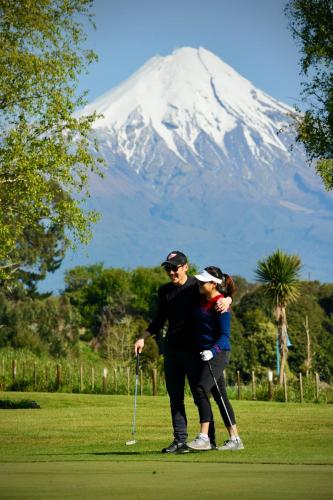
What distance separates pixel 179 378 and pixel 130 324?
277 feet

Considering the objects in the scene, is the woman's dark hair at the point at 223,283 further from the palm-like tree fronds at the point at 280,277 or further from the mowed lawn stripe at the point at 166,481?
the palm-like tree fronds at the point at 280,277

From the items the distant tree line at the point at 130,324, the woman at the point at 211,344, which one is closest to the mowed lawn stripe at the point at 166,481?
the woman at the point at 211,344

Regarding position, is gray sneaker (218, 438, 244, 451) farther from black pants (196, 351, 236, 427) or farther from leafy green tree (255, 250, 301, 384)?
leafy green tree (255, 250, 301, 384)

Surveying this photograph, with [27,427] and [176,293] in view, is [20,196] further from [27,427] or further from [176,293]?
[176,293]

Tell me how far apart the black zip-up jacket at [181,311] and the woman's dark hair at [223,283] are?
0.41 meters

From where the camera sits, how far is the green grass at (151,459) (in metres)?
8.80

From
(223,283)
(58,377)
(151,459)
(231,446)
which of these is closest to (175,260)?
(223,283)

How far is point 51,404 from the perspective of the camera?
3088 cm

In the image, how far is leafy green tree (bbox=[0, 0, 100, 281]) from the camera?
1171 inches

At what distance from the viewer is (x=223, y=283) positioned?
44.6 ft

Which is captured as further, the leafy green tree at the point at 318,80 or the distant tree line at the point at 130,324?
the distant tree line at the point at 130,324

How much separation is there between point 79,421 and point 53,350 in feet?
194

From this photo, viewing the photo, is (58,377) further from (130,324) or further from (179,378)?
(130,324)

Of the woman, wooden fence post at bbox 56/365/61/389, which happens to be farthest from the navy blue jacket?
wooden fence post at bbox 56/365/61/389
